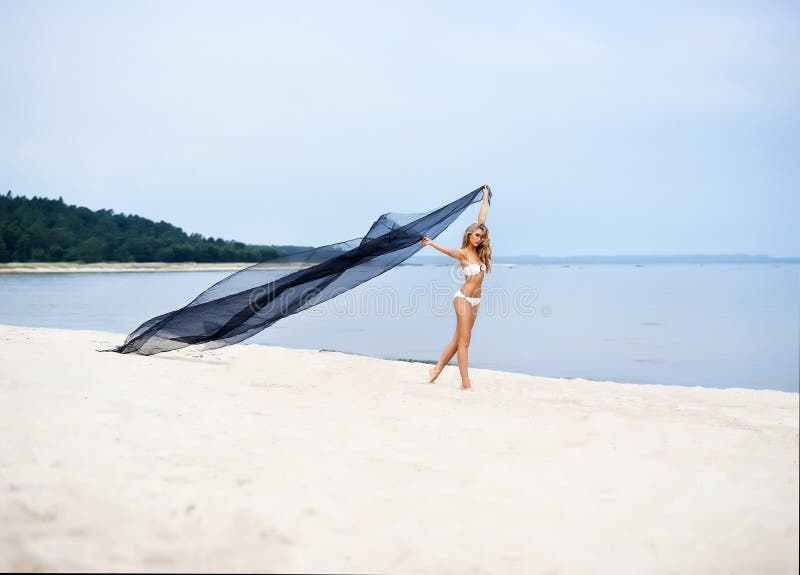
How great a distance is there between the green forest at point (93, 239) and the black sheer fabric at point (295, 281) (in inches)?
2202

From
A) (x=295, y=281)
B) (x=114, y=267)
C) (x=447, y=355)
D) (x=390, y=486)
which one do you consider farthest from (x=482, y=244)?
(x=114, y=267)

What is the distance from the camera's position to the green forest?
64.2 meters

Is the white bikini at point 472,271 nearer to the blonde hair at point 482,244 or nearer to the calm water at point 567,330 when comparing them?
the blonde hair at point 482,244

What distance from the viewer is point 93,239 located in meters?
69.5

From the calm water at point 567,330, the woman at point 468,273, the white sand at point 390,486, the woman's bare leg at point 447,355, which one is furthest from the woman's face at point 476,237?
the calm water at point 567,330

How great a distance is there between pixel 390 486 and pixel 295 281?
166 inches

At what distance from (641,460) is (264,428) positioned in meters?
2.70

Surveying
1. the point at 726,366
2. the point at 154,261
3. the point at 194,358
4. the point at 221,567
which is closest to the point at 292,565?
the point at 221,567

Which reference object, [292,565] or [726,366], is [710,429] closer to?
[292,565]

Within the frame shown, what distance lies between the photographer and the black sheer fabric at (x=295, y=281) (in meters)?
7.71

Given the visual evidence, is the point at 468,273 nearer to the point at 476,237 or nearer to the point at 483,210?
the point at 476,237

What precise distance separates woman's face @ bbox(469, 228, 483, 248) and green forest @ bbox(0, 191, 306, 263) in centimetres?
5745

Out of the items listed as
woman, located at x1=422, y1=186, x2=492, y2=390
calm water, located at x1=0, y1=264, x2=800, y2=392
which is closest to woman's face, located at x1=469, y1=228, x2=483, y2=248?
woman, located at x1=422, y1=186, x2=492, y2=390

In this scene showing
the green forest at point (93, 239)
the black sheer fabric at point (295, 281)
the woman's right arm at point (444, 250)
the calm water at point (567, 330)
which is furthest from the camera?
the green forest at point (93, 239)
